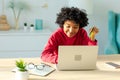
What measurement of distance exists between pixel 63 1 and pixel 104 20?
0.73m

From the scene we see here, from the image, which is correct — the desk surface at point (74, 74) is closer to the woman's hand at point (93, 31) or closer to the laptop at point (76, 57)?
the laptop at point (76, 57)

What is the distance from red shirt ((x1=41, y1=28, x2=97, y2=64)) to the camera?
7.41ft

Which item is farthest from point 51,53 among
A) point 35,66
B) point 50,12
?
point 50,12

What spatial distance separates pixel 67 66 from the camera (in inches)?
79.5

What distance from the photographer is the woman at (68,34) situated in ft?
7.60

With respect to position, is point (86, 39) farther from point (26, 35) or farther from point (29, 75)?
point (26, 35)

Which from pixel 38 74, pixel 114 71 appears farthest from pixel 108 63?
pixel 38 74

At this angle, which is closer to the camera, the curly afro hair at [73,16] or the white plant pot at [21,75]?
the white plant pot at [21,75]

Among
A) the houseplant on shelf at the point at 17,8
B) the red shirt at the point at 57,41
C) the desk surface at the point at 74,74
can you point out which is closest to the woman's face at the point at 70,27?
the red shirt at the point at 57,41

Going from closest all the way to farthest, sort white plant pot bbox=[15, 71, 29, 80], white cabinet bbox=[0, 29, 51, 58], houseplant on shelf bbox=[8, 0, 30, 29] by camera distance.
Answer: white plant pot bbox=[15, 71, 29, 80]
white cabinet bbox=[0, 29, 51, 58]
houseplant on shelf bbox=[8, 0, 30, 29]

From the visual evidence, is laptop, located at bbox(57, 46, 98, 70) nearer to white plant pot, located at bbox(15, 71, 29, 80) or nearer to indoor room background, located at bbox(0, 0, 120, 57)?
white plant pot, located at bbox(15, 71, 29, 80)

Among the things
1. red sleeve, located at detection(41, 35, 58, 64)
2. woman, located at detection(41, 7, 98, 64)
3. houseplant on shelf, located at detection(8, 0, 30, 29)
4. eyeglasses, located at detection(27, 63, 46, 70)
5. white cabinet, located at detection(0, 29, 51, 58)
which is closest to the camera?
eyeglasses, located at detection(27, 63, 46, 70)

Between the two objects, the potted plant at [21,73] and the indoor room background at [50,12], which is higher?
the indoor room background at [50,12]

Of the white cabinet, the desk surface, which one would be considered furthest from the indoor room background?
the desk surface
